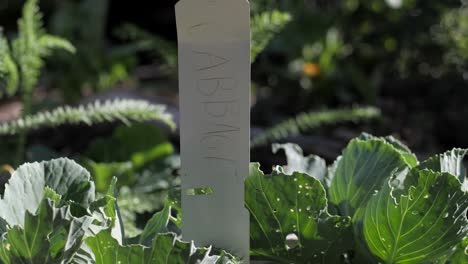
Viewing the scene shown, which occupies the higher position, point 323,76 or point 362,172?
point 323,76

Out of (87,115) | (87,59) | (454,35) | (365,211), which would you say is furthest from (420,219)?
(87,59)

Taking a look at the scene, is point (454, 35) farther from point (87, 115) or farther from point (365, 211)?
point (365, 211)

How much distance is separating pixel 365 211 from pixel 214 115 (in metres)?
0.31

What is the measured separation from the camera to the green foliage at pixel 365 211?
1.08 meters

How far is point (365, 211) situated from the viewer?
45.8 inches

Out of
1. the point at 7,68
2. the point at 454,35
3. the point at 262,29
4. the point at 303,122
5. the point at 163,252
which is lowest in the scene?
the point at 163,252

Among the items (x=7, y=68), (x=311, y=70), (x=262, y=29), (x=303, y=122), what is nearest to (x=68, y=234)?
(x=7, y=68)

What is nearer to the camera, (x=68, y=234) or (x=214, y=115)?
(x=68, y=234)

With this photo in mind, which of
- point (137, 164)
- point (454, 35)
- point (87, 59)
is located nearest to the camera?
point (137, 164)

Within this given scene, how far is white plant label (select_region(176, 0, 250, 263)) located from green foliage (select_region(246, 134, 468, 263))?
0.07 meters

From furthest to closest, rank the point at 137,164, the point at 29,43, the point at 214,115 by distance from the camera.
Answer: the point at 137,164 < the point at 29,43 < the point at 214,115

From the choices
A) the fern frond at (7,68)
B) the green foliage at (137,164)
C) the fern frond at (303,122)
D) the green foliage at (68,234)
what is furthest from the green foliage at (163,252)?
the fern frond at (303,122)

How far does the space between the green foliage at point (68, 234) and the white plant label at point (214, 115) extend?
0.20 ft

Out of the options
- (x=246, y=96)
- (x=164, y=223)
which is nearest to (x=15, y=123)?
(x=164, y=223)
